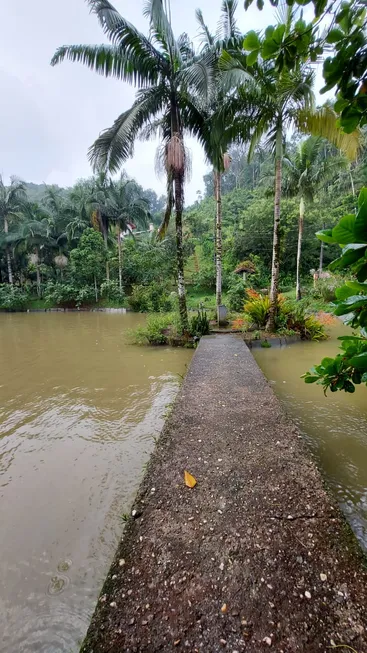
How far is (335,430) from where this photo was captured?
3.44m

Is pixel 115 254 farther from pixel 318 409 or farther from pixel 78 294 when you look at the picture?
pixel 318 409

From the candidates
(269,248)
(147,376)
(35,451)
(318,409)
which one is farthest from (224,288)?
(35,451)

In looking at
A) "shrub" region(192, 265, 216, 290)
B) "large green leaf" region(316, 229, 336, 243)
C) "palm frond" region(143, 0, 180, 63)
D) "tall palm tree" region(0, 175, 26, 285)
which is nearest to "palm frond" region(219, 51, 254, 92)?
"palm frond" region(143, 0, 180, 63)

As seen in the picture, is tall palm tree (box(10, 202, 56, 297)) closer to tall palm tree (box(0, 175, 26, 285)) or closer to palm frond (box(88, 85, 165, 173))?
tall palm tree (box(0, 175, 26, 285))

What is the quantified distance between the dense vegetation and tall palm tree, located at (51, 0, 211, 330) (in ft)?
0.08

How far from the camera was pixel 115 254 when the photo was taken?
22.1m

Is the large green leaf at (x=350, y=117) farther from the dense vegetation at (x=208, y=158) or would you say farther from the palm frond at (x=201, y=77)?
the palm frond at (x=201, y=77)

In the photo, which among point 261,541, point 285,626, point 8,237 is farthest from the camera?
point 8,237

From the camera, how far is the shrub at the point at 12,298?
65.6ft

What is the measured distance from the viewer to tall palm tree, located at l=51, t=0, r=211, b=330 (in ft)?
20.4

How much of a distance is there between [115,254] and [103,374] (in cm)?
1769

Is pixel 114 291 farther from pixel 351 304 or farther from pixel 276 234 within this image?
pixel 351 304

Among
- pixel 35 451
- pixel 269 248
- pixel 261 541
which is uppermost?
pixel 269 248

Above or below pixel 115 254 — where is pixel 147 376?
below
